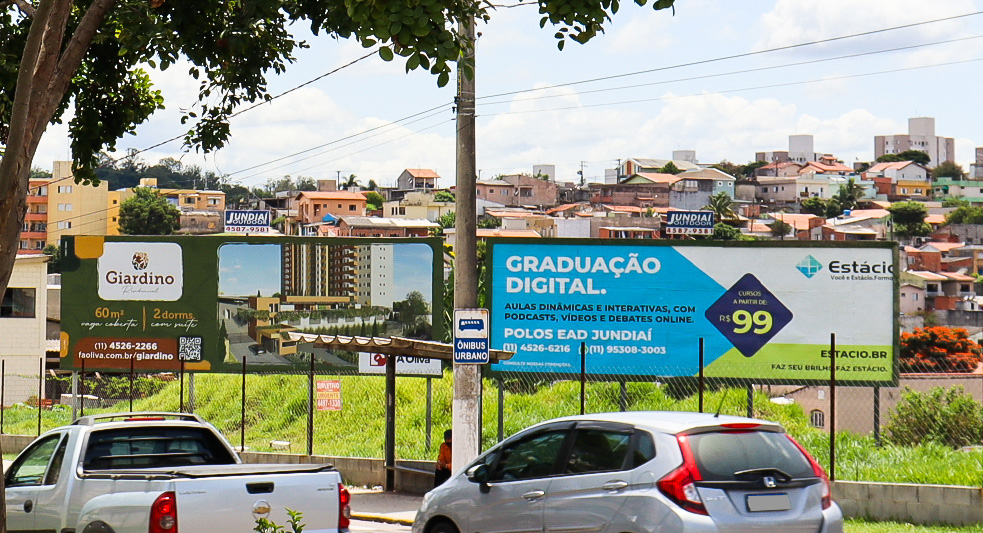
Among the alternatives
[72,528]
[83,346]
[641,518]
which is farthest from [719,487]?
[83,346]

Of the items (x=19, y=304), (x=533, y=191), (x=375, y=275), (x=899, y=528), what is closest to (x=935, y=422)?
(x=899, y=528)

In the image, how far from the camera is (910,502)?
1334 cm

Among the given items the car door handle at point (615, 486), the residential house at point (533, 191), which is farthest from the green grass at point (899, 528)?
the residential house at point (533, 191)

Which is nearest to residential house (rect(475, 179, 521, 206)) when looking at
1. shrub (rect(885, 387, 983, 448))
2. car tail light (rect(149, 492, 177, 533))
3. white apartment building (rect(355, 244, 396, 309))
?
white apartment building (rect(355, 244, 396, 309))

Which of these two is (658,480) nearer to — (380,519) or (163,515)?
(163,515)

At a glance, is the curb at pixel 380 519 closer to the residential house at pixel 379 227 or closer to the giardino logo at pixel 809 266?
the giardino logo at pixel 809 266

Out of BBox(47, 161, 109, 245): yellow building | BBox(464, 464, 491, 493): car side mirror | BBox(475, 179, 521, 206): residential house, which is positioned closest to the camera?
BBox(464, 464, 491, 493): car side mirror

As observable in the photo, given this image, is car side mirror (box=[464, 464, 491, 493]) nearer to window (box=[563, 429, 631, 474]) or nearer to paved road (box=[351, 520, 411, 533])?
window (box=[563, 429, 631, 474])

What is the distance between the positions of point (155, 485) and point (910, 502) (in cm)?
944

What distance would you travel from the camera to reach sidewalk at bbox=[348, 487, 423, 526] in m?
15.1

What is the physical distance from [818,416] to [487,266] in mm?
19531

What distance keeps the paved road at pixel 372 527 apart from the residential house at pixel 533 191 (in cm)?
14988

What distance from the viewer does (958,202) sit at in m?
178

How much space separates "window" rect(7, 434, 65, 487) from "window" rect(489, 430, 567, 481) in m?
3.82
